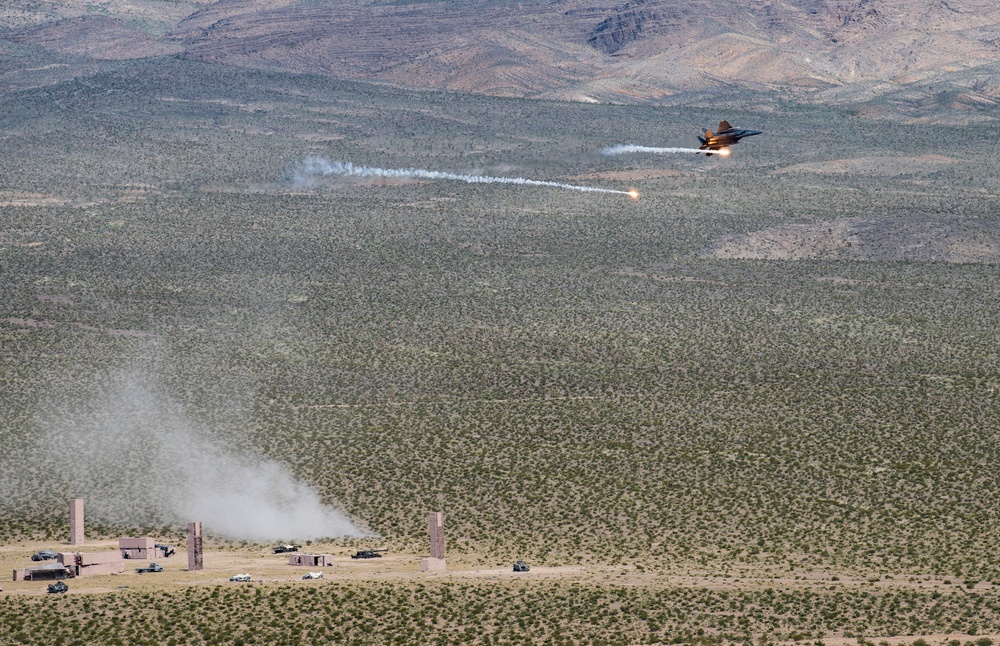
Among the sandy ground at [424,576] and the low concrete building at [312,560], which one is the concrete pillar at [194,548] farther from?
the low concrete building at [312,560]

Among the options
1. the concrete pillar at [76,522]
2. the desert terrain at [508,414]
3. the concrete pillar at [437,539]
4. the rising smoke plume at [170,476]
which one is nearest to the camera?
the desert terrain at [508,414]

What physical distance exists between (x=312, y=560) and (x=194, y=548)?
16.6ft

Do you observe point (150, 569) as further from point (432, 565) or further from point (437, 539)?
point (437, 539)

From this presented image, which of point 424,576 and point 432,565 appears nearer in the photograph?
point 424,576

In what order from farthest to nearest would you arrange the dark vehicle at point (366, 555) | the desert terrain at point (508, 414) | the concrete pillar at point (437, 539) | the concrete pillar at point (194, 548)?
the dark vehicle at point (366, 555) < the concrete pillar at point (437, 539) < the concrete pillar at point (194, 548) < the desert terrain at point (508, 414)

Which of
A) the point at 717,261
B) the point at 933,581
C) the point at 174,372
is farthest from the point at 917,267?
the point at 933,581

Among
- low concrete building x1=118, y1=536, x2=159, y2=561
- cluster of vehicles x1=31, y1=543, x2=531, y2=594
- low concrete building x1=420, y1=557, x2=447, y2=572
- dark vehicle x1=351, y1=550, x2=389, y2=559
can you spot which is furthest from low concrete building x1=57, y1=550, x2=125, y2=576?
low concrete building x1=420, y1=557, x2=447, y2=572

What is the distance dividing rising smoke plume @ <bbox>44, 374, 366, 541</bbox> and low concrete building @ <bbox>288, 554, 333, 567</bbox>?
7844 millimetres

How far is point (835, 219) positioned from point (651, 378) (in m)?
70.5

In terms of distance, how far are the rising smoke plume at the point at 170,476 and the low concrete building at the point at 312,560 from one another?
309 inches

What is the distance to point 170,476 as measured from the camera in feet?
314

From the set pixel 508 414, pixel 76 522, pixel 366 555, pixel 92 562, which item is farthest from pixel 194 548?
pixel 508 414

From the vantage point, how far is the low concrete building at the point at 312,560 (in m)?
75.5

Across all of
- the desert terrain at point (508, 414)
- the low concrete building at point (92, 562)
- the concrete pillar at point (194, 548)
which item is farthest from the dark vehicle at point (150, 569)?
the desert terrain at point (508, 414)
